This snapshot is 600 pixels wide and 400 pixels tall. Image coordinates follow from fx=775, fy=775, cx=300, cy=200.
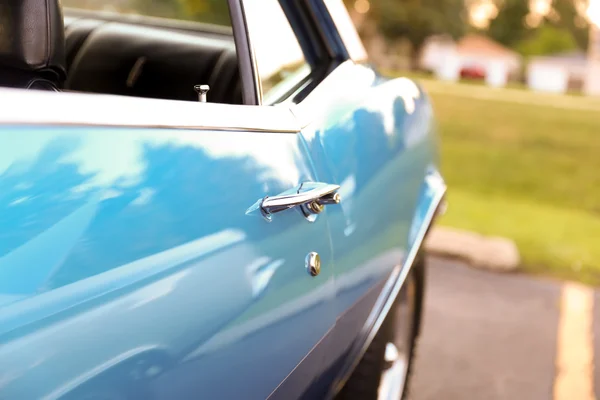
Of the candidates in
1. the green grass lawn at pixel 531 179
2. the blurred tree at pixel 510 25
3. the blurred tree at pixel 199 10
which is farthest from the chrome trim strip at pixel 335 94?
the blurred tree at pixel 510 25

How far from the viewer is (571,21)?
92.3 metres

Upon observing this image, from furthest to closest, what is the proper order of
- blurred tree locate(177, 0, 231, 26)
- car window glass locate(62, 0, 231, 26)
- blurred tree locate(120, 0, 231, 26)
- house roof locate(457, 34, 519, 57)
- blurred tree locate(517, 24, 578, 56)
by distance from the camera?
blurred tree locate(517, 24, 578, 56)
house roof locate(457, 34, 519, 57)
blurred tree locate(120, 0, 231, 26)
car window glass locate(62, 0, 231, 26)
blurred tree locate(177, 0, 231, 26)

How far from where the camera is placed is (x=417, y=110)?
271 centimetres

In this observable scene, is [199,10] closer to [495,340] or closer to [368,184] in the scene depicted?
[368,184]

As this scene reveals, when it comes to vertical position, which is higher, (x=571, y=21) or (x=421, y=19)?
(x=421, y=19)

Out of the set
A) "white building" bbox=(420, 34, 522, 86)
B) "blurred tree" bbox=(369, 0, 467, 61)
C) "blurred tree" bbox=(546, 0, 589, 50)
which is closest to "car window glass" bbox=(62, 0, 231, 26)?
"blurred tree" bbox=(369, 0, 467, 61)

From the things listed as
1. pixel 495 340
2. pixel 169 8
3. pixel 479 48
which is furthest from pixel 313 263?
pixel 479 48

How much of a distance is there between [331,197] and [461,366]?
7.23ft

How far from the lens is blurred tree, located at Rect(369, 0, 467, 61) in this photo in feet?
172

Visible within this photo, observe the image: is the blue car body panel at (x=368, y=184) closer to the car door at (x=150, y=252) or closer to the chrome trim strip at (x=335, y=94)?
the chrome trim strip at (x=335, y=94)

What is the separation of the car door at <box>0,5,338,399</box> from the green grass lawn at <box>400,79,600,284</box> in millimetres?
4225

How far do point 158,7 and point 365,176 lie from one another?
1.51 metres

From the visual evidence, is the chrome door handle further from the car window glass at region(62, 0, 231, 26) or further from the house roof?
the house roof

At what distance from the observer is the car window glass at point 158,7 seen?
2.95m
